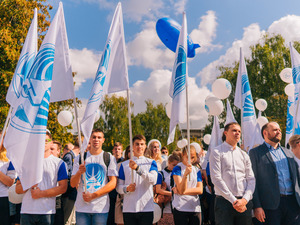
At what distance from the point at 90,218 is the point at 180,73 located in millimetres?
2521

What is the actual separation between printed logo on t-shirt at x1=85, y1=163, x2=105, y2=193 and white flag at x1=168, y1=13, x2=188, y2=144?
44.2 inches

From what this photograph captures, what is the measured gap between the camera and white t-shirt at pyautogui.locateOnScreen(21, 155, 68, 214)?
13.8 ft

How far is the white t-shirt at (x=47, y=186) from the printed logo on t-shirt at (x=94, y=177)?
34 centimetres

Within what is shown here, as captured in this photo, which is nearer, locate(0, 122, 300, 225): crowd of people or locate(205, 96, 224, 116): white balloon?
locate(0, 122, 300, 225): crowd of people

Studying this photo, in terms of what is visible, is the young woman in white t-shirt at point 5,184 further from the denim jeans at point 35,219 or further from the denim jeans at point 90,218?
→ the denim jeans at point 90,218

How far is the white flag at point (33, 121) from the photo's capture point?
12.2 ft

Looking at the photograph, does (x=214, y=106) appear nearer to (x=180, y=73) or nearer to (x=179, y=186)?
(x=180, y=73)

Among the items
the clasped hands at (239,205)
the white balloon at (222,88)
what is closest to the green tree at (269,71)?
the white balloon at (222,88)

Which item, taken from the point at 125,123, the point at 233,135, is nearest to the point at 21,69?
the point at 233,135

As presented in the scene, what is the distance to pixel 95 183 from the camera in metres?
4.47

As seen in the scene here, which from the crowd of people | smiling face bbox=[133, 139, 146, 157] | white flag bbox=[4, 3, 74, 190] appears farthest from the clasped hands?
white flag bbox=[4, 3, 74, 190]

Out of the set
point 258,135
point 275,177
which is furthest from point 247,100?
point 275,177

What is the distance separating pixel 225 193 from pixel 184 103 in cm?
144

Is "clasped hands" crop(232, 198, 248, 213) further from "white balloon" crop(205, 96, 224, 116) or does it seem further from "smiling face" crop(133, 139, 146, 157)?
"white balloon" crop(205, 96, 224, 116)
